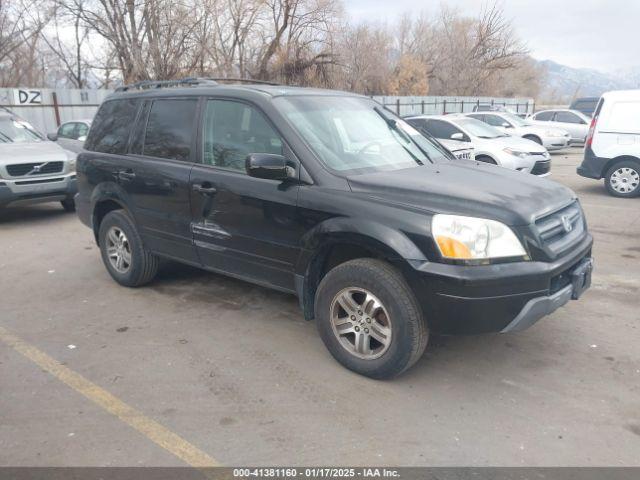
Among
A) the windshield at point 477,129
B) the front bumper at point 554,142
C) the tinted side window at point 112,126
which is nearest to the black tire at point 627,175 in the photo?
the windshield at point 477,129

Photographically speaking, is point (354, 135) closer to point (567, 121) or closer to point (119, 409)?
point (119, 409)

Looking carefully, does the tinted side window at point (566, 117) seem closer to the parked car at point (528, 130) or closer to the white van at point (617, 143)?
the parked car at point (528, 130)

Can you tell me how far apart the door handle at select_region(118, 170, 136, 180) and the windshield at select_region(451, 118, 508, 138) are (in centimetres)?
808

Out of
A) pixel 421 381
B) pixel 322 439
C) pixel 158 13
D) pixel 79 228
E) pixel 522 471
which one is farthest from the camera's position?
pixel 158 13

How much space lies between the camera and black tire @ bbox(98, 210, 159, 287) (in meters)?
4.97

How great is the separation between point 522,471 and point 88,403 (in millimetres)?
2499

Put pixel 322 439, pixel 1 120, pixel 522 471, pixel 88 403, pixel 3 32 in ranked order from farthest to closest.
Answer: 1. pixel 3 32
2. pixel 1 120
3. pixel 88 403
4. pixel 322 439
5. pixel 522 471

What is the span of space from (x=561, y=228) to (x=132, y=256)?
3.70 meters

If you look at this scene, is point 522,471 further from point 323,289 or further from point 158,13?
point 158,13

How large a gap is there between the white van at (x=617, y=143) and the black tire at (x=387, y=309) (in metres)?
8.34

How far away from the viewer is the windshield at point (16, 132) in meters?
8.99

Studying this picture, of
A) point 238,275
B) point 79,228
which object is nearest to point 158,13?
point 79,228

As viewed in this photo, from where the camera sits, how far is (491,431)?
9.69ft

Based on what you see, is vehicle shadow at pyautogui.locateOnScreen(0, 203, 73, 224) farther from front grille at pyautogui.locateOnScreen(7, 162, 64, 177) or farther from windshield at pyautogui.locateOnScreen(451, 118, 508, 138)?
windshield at pyautogui.locateOnScreen(451, 118, 508, 138)
